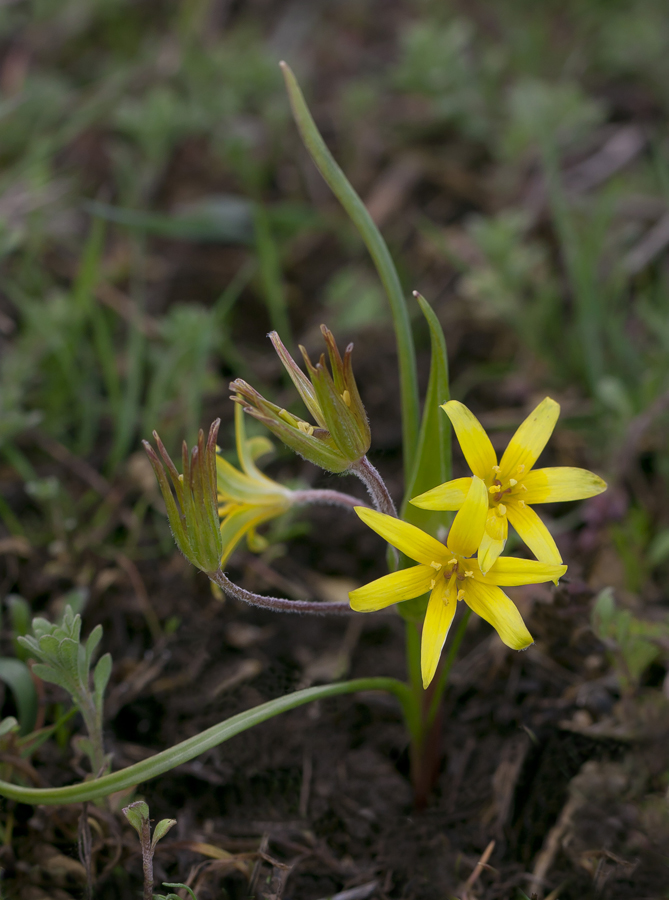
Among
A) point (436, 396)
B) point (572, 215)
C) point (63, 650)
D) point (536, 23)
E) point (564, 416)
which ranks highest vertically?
point (536, 23)

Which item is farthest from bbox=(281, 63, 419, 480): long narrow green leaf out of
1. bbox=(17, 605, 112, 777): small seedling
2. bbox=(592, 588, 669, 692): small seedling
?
bbox=(17, 605, 112, 777): small seedling

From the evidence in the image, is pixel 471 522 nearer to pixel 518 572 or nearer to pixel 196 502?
pixel 518 572

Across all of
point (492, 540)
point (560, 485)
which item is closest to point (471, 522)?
point (492, 540)

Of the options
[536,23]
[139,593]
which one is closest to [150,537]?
[139,593]

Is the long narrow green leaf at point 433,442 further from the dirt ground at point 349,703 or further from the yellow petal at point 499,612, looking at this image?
the dirt ground at point 349,703

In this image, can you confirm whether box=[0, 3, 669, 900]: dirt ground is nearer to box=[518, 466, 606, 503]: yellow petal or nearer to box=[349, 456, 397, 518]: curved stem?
box=[349, 456, 397, 518]: curved stem

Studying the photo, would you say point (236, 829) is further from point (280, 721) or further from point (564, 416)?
point (564, 416)
